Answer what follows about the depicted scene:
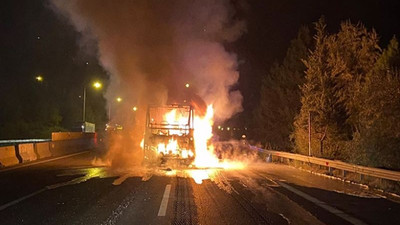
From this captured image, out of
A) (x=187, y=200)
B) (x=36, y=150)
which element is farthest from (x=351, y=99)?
(x=36, y=150)

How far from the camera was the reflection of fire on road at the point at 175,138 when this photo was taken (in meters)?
20.3

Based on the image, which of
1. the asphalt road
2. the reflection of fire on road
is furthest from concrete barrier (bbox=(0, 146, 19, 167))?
the reflection of fire on road

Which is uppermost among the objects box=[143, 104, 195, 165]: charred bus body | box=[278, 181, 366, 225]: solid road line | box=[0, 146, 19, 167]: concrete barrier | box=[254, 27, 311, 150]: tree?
box=[254, 27, 311, 150]: tree

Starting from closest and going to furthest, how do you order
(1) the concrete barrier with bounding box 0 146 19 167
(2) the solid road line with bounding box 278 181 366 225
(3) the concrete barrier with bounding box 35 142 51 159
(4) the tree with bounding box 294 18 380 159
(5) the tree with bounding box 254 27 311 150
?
(2) the solid road line with bounding box 278 181 366 225 → (1) the concrete barrier with bounding box 0 146 19 167 → (4) the tree with bounding box 294 18 380 159 → (3) the concrete barrier with bounding box 35 142 51 159 → (5) the tree with bounding box 254 27 311 150

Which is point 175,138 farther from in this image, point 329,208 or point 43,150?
point 329,208

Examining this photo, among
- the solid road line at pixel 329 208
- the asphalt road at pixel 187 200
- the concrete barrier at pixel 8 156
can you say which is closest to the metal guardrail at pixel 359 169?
the asphalt road at pixel 187 200

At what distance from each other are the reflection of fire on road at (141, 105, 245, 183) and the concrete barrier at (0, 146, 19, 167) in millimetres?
6188

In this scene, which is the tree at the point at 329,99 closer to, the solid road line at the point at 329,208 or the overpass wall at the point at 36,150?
the solid road line at the point at 329,208

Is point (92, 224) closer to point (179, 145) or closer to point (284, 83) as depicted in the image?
point (179, 145)

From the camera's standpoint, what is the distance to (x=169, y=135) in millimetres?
20500

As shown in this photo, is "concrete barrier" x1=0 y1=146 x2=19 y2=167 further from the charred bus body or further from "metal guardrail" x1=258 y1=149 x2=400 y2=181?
"metal guardrail" x1=258 y1=149 x2=400 y2=181

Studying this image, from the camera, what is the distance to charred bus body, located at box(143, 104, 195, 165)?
2028cm

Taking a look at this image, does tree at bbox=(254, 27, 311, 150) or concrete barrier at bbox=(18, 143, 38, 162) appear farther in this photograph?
tree at bbox=(254, 27, 311, 150)

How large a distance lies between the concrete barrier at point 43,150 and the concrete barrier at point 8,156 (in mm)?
3599
